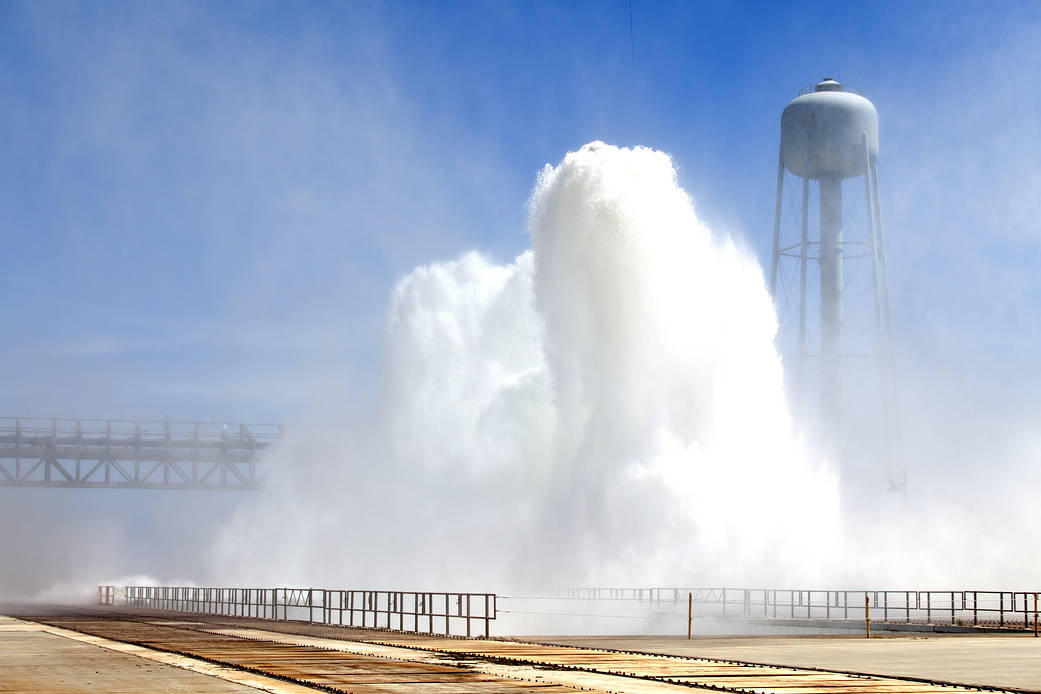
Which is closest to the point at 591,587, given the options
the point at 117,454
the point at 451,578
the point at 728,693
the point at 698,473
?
the point at 698,473

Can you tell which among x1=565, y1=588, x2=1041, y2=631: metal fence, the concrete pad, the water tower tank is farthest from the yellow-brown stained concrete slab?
the water tower tank

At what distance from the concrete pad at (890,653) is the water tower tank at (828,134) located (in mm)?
54717

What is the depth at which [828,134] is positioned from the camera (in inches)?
3246

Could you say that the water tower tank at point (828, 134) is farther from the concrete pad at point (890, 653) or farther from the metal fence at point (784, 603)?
the concrete pad at point (890, 653)

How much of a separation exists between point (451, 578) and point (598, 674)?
1611 inches

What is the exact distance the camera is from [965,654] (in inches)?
943

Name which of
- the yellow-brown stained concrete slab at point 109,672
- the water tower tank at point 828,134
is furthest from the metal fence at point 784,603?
the water tower tank at point 828,134

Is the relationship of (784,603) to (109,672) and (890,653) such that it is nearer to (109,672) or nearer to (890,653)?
(890,653)

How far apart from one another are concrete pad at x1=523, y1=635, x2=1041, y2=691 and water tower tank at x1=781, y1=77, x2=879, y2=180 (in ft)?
180

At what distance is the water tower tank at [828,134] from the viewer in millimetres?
82562

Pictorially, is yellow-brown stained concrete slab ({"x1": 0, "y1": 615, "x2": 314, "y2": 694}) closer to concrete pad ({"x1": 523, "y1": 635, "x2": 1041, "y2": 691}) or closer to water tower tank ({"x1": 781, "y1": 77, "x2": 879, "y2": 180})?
concrete pad ({"x1": 523, "y1": 635, "x2": 1041, "y2": 691})

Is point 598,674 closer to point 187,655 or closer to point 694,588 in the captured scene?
point 187,655

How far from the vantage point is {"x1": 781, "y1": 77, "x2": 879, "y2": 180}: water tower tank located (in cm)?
8256

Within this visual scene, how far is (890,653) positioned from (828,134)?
61.8 meters
